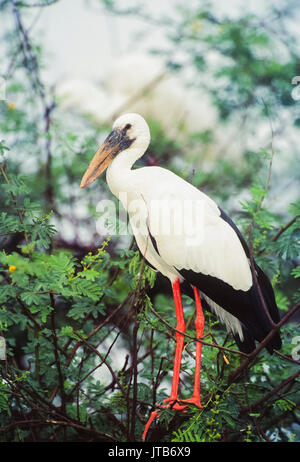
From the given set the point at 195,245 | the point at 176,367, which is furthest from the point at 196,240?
the point at 176,367

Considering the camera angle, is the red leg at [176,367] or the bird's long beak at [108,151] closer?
the red leg at [176,367]

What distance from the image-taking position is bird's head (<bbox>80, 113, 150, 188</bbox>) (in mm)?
2555

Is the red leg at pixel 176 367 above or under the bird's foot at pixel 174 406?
above

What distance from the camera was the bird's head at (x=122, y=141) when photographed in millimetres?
2555

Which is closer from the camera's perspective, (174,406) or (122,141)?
(174,406)

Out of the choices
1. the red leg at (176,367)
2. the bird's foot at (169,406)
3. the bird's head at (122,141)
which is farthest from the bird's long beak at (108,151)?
the bird's foot at (169,406)

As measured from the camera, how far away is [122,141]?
8.42 ft

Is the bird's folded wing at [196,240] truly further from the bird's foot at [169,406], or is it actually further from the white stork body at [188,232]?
the bird's foot at [169,406]

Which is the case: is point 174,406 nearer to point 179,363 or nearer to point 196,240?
point 179,363

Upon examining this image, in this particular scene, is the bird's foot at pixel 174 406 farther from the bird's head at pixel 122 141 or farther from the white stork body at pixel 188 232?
the bird's head at pixel 122 141

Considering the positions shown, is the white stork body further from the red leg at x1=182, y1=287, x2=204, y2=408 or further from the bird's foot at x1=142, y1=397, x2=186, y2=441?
the bird's foot at x1=142, y1=397, x2=186, y2=441

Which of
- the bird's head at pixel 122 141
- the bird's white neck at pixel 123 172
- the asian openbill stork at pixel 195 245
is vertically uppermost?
the bird's head at pixel 122 141

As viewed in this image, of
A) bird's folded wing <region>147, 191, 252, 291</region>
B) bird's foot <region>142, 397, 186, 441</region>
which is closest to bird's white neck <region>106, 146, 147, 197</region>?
bird's folded wing <region>147, 191, 252, 291</region>

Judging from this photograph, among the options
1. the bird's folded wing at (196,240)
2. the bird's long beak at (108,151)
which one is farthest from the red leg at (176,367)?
the bird's long beak at (108,151)
